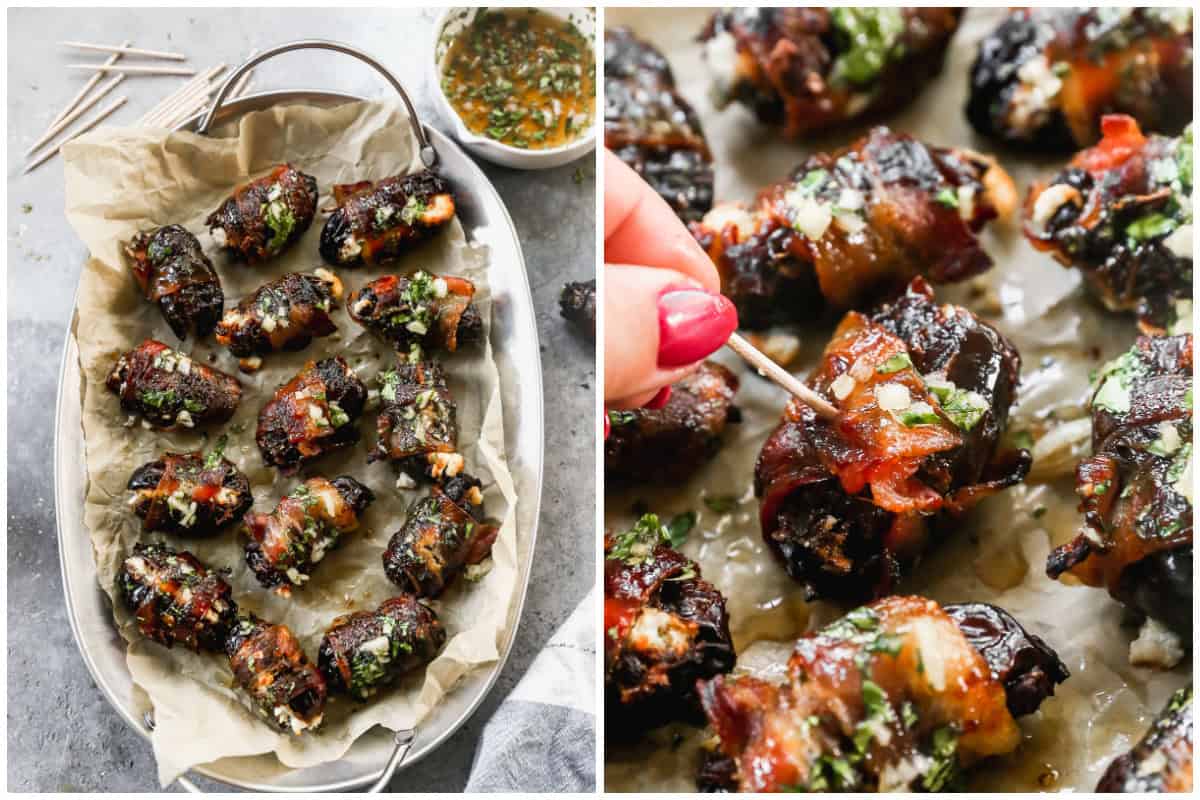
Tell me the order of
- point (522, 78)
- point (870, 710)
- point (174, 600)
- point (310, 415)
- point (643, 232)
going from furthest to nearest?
1. point (522, 78)
2. point (310, 415)
3. point (174, 600)
4. point (643, 232)
5. point (870, 710)

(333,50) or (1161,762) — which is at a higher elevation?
(333,50)

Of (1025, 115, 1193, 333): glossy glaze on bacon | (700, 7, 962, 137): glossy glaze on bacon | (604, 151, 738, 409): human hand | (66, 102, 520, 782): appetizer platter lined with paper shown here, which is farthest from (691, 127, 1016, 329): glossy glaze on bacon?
(66, 102, 520, 782): appetizer platter lined with paper

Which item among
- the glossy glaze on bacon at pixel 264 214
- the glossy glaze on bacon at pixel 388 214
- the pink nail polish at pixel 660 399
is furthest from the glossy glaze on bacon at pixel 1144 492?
the glossy glaze on bacon at pixel 264 214

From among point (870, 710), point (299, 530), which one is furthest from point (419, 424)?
point (870, 710)

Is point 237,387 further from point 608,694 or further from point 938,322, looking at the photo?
point 938,322

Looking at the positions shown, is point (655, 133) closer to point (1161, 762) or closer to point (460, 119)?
point (460, 119)

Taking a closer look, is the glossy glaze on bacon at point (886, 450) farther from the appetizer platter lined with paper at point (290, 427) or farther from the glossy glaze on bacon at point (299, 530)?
the glossy glaze on bacon at point (299, 530)

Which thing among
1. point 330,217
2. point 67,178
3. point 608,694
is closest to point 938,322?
point 608,694

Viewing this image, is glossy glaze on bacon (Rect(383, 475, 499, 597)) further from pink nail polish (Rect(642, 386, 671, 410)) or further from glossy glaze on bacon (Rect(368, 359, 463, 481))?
pink nail polish (Rect(642, 386, 671, 410))
